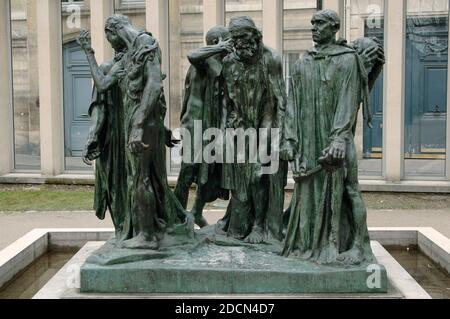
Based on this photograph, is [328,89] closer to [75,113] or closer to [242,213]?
[242,213]

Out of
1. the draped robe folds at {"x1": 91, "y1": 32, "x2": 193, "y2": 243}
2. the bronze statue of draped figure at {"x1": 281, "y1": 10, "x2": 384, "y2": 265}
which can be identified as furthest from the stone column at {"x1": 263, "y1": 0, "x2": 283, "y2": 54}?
the bronze statue of draped figure at {"x1": 281, "y1": 10, "x2": 384, "y2": 265}

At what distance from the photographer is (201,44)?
17.7 meters

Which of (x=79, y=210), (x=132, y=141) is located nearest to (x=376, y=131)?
(x=79, y=210)

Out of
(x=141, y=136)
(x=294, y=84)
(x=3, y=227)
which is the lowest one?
(x=3, y=227)

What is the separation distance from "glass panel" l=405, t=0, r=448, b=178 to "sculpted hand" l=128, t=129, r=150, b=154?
36.6 feet

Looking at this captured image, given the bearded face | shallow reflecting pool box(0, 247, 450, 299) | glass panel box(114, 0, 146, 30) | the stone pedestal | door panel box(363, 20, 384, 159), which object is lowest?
shallow reflecting pool box(0, 247, 450, 299)

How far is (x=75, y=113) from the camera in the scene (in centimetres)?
1853

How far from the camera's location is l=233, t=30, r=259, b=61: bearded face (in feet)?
24.3

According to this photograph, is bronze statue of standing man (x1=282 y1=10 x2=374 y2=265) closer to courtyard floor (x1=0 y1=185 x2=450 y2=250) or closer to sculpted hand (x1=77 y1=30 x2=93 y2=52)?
sculpted hand (x1=77 y1=30 x2=93 y2=52)

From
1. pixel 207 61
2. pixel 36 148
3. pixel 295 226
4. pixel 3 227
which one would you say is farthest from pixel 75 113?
pixel 295 226

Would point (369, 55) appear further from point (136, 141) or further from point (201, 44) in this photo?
point (201, 44)

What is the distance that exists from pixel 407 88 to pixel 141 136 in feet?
37.2
